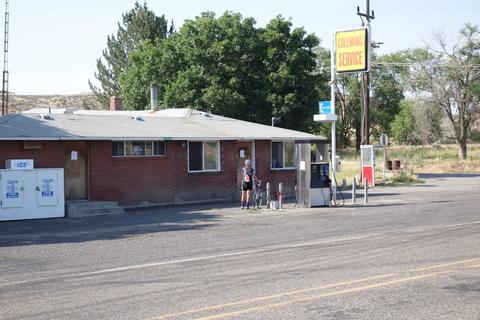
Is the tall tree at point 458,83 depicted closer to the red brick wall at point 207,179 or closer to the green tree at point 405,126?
the green tree at point 405,126

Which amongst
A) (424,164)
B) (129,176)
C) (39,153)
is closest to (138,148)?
(129,176)

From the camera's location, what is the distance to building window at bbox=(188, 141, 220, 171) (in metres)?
28.9

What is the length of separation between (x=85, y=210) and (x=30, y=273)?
1166 centimetres

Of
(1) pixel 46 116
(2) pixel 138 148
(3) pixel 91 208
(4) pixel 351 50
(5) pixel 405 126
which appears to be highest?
(5) pixel 405 126

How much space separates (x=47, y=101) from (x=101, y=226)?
8301 centimetres

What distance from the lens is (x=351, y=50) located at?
3089 cm

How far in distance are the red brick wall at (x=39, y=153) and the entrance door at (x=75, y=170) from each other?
1002 millimetres

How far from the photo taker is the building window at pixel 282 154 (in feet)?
105

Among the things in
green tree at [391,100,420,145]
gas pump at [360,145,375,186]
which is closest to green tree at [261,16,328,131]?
gas pump at [360,145,375,186]

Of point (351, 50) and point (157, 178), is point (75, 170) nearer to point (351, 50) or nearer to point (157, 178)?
point (157, 178)

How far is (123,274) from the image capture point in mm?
11750

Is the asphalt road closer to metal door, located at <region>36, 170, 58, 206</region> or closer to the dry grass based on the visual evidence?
metal door, located at <region>36, 170, 58, 206</region>

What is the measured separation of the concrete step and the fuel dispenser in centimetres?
641

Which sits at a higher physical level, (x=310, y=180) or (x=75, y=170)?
(x=75, y=170)
